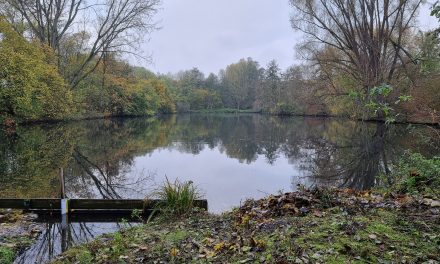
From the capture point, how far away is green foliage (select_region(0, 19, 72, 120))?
2320cm

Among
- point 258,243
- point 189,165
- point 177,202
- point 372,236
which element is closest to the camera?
point 372,236

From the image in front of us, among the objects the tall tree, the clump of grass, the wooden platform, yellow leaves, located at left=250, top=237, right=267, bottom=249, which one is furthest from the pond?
the tall tree

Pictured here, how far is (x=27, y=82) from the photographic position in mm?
24062

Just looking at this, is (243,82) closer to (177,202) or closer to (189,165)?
(189,165)

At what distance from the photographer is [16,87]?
23.4 m

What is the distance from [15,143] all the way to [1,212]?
1348cm

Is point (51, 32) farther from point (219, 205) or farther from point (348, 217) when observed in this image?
point (348, 217)

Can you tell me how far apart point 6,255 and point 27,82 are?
Result: 22.9 meters

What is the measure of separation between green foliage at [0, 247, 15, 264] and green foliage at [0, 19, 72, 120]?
21.8m

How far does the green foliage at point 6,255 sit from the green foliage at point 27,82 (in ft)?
71.6

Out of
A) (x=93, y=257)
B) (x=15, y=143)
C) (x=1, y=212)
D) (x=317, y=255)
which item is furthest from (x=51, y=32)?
(x=317, y=255)

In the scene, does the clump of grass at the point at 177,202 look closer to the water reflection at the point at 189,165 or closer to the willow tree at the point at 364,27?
the water reflection at the point at 189,165

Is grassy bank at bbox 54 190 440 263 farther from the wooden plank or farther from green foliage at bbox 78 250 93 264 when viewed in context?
the wooden plank

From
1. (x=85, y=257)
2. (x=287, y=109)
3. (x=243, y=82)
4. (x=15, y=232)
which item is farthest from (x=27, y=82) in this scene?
(x=243, y=82)
